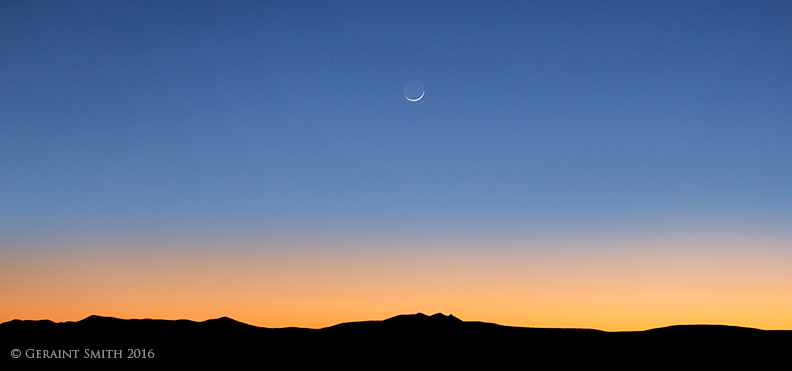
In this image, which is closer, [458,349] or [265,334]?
[458,349]

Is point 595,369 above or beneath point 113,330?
beneath

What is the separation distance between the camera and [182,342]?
Result: 39.2 meters

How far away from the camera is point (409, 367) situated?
31.9 metres

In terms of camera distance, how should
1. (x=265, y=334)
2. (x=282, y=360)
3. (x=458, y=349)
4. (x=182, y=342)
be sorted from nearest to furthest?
(x=282, y=360)
(x=458, y=349)
(x=182, y=342)
(x=265, y=334)

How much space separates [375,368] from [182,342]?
50.4 feet

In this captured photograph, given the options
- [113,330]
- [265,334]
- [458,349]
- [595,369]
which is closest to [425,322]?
[458,349]

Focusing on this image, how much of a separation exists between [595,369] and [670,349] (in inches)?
284

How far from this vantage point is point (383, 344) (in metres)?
38.2

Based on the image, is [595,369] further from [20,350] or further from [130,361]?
[20,350]

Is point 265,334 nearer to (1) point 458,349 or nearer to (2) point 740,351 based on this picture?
(1) point 458,349

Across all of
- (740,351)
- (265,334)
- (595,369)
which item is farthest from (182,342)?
(740,351)

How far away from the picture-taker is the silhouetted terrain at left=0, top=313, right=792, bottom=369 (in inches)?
1286

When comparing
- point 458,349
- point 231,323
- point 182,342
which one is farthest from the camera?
point 231,323

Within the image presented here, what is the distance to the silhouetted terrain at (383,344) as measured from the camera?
3266cm
